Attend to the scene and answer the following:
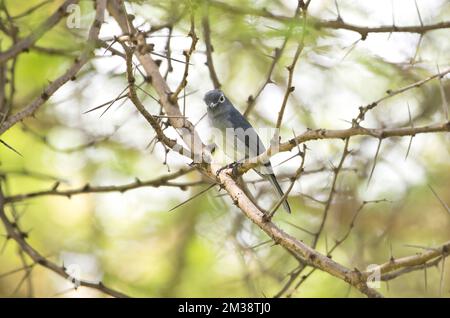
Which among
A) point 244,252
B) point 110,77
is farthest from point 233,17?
point 244,252

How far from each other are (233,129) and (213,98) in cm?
42

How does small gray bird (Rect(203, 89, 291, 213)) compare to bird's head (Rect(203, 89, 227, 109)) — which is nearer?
bird's head (Rect(203, 89, 227, 109))

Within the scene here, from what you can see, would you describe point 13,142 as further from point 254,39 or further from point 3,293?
point 254,39

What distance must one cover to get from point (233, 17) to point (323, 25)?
891 millimetres

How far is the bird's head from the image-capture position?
6.14m

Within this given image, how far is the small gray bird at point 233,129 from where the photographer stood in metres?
6.24

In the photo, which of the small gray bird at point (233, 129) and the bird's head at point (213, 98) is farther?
the small gray bird at point (233, 129)

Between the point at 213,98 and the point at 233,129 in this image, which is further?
the point at 233,129

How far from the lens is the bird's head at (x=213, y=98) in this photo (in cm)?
614

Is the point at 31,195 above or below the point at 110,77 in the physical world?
below

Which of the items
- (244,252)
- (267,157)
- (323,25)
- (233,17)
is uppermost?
(233,17)

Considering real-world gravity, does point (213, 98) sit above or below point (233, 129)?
above

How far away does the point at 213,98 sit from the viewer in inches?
244

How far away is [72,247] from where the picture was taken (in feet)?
23.7
